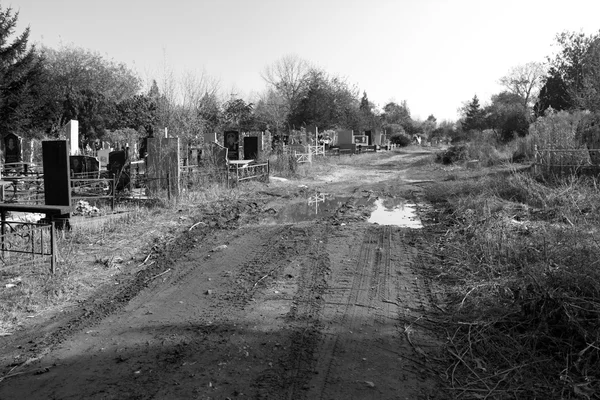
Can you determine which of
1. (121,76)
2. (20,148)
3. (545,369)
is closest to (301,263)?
(545,369)

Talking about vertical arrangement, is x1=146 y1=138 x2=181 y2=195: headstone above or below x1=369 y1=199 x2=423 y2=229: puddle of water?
above

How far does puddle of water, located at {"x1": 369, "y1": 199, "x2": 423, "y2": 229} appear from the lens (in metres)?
12.4

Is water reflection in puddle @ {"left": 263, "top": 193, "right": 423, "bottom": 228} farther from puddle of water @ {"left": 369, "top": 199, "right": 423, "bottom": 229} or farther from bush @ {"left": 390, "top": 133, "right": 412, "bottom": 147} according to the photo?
bush @ {"left": 390, "top": 133, "right": 412, "bottom": 147}

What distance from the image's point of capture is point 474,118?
75.2 metres

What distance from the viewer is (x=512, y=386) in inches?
160

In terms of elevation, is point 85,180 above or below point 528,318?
above

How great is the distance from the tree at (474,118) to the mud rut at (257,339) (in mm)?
62965

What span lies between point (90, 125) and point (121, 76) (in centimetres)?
1317

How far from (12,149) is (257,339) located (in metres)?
24.0

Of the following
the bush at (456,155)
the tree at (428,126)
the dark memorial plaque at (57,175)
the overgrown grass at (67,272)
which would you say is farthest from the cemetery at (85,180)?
the tree at (428,126)

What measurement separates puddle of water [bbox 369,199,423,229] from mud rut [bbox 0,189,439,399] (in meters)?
4.17

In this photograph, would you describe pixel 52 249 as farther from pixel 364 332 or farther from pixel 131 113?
pixel 131 113

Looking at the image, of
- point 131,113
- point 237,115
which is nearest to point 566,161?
point 237,115

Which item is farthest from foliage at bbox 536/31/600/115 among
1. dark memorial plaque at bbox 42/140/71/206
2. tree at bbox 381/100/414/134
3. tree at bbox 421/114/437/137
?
tree at bbox 421/114/437/137
